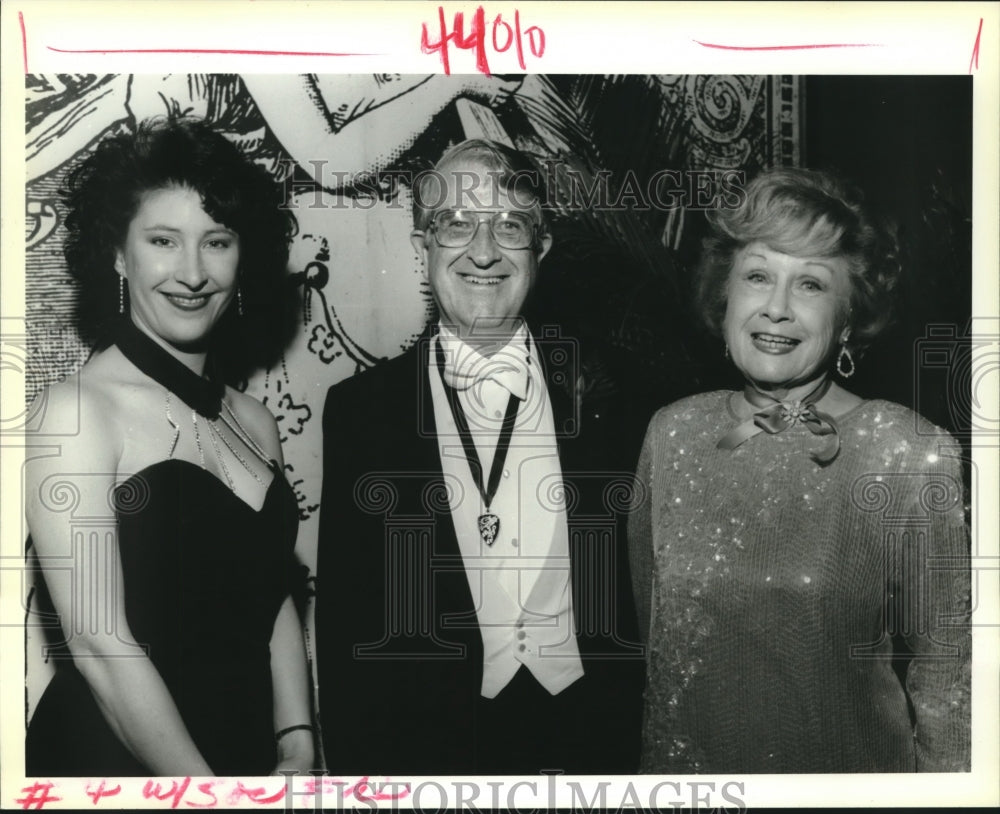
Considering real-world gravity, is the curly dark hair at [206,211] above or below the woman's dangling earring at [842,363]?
above

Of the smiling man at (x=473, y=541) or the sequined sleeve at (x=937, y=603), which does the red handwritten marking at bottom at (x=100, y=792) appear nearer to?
the smiling man at (x=473, y=541)

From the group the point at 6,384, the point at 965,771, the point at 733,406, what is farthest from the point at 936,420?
the point at 6,384

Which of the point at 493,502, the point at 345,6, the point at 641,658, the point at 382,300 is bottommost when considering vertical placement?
the point at 641,658

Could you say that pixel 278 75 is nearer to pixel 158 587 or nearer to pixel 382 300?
pixel 382 300

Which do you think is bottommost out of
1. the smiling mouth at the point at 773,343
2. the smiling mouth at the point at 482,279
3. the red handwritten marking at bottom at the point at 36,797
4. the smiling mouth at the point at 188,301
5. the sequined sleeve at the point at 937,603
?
the red handwritten marking at bottom at the point at 36,797

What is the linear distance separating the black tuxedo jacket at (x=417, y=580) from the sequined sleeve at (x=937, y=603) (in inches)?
25.9

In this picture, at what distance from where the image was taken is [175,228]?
2.50m

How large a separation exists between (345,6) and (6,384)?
119 cm

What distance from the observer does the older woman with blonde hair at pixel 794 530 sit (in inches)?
99.9

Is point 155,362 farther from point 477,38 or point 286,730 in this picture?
point 477,38

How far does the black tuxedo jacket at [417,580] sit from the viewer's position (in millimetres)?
2574

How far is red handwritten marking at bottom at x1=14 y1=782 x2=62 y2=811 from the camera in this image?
261cm

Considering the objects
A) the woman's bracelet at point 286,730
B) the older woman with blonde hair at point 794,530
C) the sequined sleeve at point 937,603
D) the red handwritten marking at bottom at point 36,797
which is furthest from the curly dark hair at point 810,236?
the red handwritten marking at bottom at point 36,797

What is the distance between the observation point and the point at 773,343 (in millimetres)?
2570
